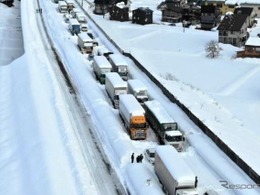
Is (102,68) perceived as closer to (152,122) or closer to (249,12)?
(152,122)

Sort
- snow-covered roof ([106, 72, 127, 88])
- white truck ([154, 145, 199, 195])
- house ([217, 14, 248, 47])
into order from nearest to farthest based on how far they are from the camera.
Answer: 1. white truck ([154, 145, 199, 195])
2. snow-covered roof ([106, 72, 127, 88])
3. house ([217, 14, 248, 47])

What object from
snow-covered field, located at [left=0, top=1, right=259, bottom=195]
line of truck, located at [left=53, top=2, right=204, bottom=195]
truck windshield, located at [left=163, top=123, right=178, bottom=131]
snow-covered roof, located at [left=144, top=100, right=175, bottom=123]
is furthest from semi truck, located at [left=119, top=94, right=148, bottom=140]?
truck windshield, located at [left=163, top=123, right=178, bottom=131]

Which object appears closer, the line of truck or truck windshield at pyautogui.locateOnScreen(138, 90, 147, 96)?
the line of truck

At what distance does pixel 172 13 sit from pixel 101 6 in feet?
49.6

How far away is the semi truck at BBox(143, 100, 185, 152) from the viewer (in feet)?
97.2

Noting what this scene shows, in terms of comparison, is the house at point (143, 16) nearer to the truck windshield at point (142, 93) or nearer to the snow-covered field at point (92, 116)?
the snow-covered field at point (92, 116)

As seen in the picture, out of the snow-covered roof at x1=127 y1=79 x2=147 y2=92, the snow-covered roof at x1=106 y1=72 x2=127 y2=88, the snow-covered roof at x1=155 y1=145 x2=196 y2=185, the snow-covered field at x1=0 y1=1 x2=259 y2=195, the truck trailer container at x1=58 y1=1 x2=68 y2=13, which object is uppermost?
the truck trailer container at x1=58 y1=1 x2=68 y2=13

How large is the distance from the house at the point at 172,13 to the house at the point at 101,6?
12235 millimetres

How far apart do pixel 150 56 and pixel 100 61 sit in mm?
17677

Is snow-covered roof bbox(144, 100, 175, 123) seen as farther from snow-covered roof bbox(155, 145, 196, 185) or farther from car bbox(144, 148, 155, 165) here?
snow-covered roof bbox(155, 145, 196, 185)

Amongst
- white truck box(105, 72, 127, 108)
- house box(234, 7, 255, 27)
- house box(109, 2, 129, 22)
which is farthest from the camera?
house box(109, 2, 129, 22)

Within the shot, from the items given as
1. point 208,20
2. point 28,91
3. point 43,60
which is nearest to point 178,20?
point 208,20

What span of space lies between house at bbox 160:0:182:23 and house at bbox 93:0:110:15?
12.2 meters

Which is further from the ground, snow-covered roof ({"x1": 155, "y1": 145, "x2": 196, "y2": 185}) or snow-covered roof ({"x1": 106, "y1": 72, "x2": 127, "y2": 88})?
snow-covered roof ({"x1": 106, "y1": 72, "x2": 127, "y2": 88})
